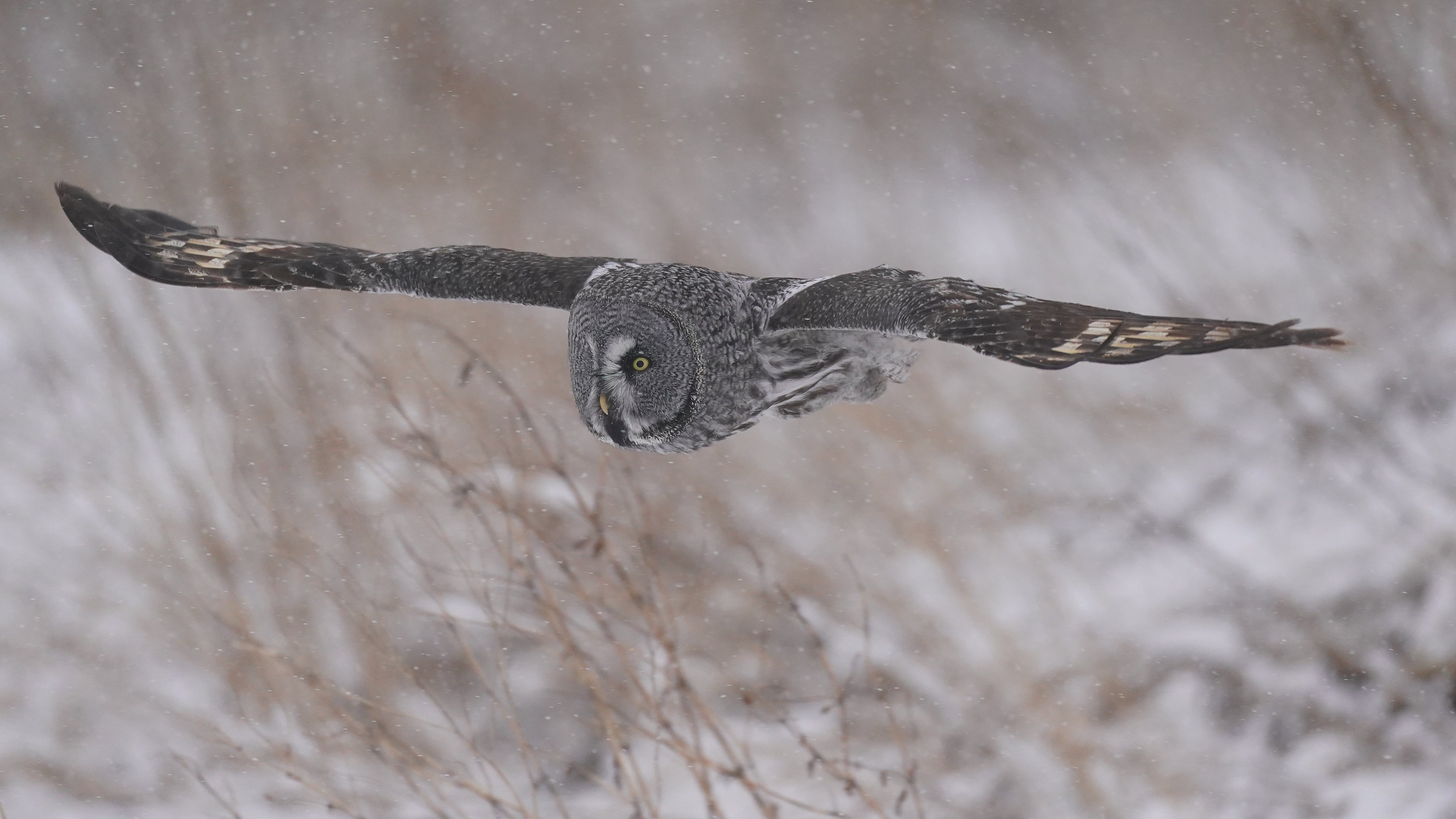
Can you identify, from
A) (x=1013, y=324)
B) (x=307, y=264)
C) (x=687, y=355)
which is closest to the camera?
(x=1013, y=324)

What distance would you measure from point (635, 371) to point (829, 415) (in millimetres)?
2321

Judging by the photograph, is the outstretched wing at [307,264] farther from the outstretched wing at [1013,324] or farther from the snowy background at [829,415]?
the snowy background at [829,415]

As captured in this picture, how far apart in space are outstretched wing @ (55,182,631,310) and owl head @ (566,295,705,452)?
211 millimetres

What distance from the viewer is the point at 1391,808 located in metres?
4.17

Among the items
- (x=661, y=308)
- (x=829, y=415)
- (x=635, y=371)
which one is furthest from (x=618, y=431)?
(x=829, y=415)

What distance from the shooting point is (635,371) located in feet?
7.65

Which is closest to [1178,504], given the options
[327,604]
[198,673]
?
[327,604]

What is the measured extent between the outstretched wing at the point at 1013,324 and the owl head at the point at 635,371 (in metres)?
0.25

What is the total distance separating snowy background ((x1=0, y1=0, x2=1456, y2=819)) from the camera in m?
4.28

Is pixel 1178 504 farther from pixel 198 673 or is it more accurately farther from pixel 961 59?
pixel 198 673

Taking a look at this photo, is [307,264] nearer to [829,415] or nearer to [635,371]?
[635,371]

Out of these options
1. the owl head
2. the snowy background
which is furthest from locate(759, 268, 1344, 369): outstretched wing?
the snowy background

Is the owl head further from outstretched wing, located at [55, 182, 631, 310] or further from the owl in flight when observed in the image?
outstretched wing, located at [55, 182, 631, 310]

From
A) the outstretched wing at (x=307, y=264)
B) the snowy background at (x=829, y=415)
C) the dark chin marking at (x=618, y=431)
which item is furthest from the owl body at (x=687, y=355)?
the snowy background at (x=829, y=415)
